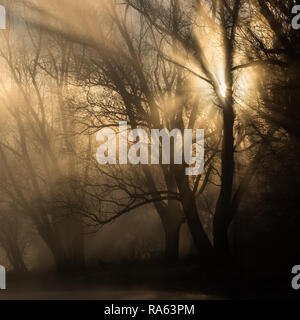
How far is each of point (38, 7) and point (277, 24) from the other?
33.4 feet

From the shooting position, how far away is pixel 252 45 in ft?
52.7

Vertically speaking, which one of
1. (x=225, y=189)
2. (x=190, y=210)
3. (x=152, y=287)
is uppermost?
(x=225, y=189)

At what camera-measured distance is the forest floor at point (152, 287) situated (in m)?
14.8

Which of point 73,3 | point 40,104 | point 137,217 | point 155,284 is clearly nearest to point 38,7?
point 73,3

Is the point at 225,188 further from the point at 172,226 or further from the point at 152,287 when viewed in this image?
the point at 172,226

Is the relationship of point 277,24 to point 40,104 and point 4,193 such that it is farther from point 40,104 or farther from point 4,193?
point 4,193

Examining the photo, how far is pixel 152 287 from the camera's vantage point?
17.7m

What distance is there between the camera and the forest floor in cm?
1477

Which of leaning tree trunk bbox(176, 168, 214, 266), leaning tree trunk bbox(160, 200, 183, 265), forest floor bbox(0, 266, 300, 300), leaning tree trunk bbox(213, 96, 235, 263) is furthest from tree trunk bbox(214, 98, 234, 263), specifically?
leaning tree trunk bbox(160, 200, 183, 265)

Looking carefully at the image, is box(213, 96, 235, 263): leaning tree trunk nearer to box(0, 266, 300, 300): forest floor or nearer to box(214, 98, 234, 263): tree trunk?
box(214, 98, 234, 263): tree trunk

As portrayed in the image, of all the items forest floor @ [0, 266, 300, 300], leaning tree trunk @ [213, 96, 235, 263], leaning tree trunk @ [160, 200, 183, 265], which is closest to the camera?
forest floor @ [0, 266, 300, 300]

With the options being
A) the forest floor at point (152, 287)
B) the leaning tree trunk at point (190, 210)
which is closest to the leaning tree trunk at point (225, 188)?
the leaning tree trunk at point (190, 210)

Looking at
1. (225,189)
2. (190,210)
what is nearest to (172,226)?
(190,210)
